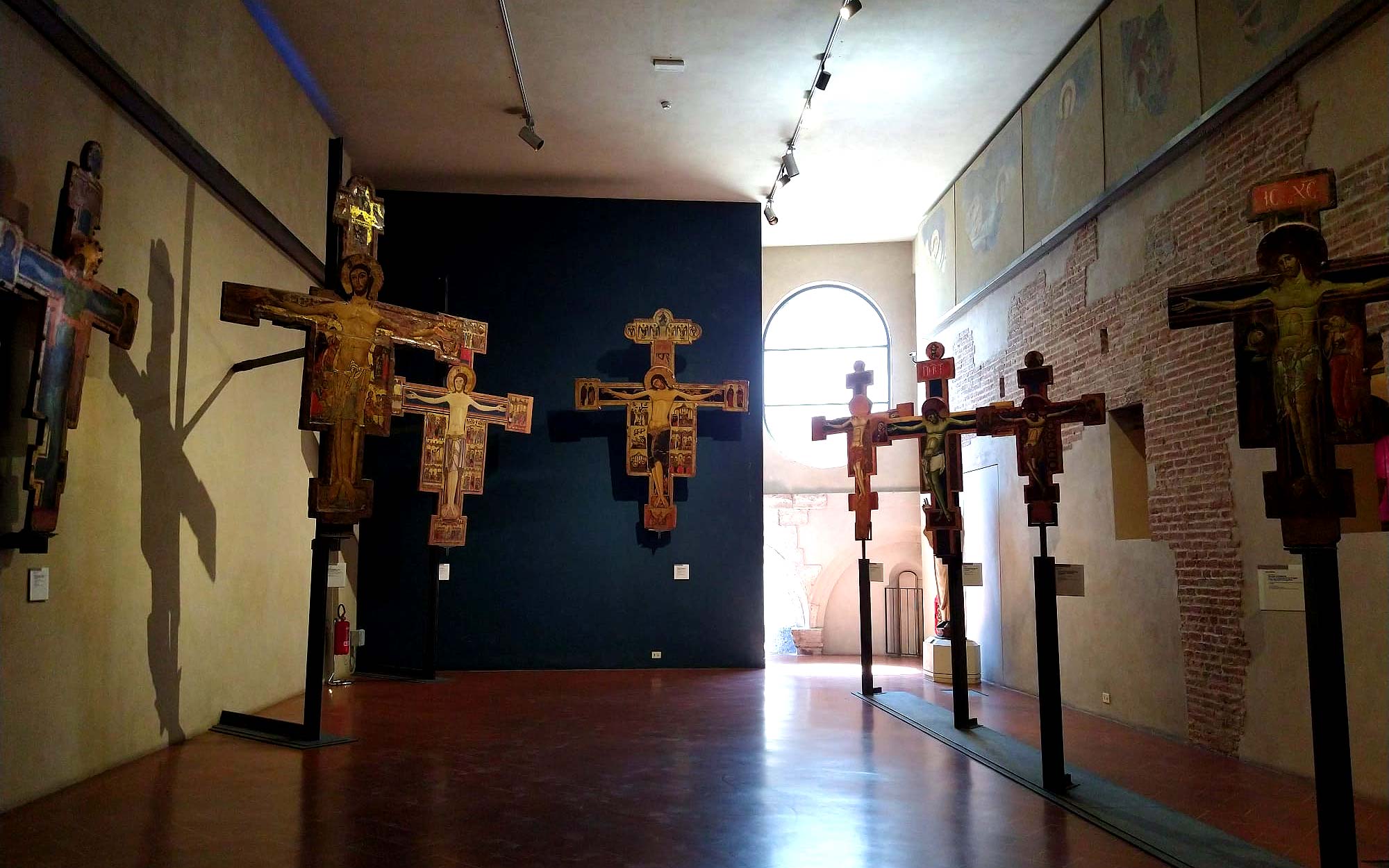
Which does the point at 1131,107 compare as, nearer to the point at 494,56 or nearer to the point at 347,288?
the point at 494,56

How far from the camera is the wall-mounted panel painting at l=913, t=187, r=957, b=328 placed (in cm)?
1112

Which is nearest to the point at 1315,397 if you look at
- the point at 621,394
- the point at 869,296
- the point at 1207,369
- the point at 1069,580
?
the point at 1069,580

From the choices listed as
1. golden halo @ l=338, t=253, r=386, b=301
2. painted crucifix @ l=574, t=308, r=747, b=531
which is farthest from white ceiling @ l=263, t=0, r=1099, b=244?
golden halo @ l=338, t=253, r=386, b=301

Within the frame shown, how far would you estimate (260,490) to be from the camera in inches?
289

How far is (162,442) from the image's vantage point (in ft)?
18.9

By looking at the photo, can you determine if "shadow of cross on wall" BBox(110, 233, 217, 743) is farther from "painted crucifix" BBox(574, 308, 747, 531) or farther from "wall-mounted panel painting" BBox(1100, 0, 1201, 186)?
"wall-mounted panel painting" BBox(1100, 0, 1201, 186)

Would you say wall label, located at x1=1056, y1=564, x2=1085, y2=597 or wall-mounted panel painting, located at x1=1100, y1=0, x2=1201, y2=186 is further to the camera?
wall-mounted panel painting, located at x1=1100, y1=0, x2=1201, y2=186

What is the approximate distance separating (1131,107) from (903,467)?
20.7 feet

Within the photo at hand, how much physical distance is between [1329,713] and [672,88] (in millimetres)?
6897

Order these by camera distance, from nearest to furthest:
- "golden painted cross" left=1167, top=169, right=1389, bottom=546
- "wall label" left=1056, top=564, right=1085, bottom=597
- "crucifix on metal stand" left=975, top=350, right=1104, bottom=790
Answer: "golden painted cross" left=1167, top=169, right=1389, bottom=546
"crucifix on metal stand" left=975, top=350, right=1104, bottom=790
"wall label" left=1056, top=564, right=1085, bottom=597

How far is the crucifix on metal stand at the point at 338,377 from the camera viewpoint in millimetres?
5781

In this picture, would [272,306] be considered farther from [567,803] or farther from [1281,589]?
[1281,589]

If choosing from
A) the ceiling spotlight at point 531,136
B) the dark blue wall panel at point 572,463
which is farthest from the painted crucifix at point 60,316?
the dark blue wall panel at point 572,463

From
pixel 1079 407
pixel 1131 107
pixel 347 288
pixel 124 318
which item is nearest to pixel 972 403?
pixel 1131 107
